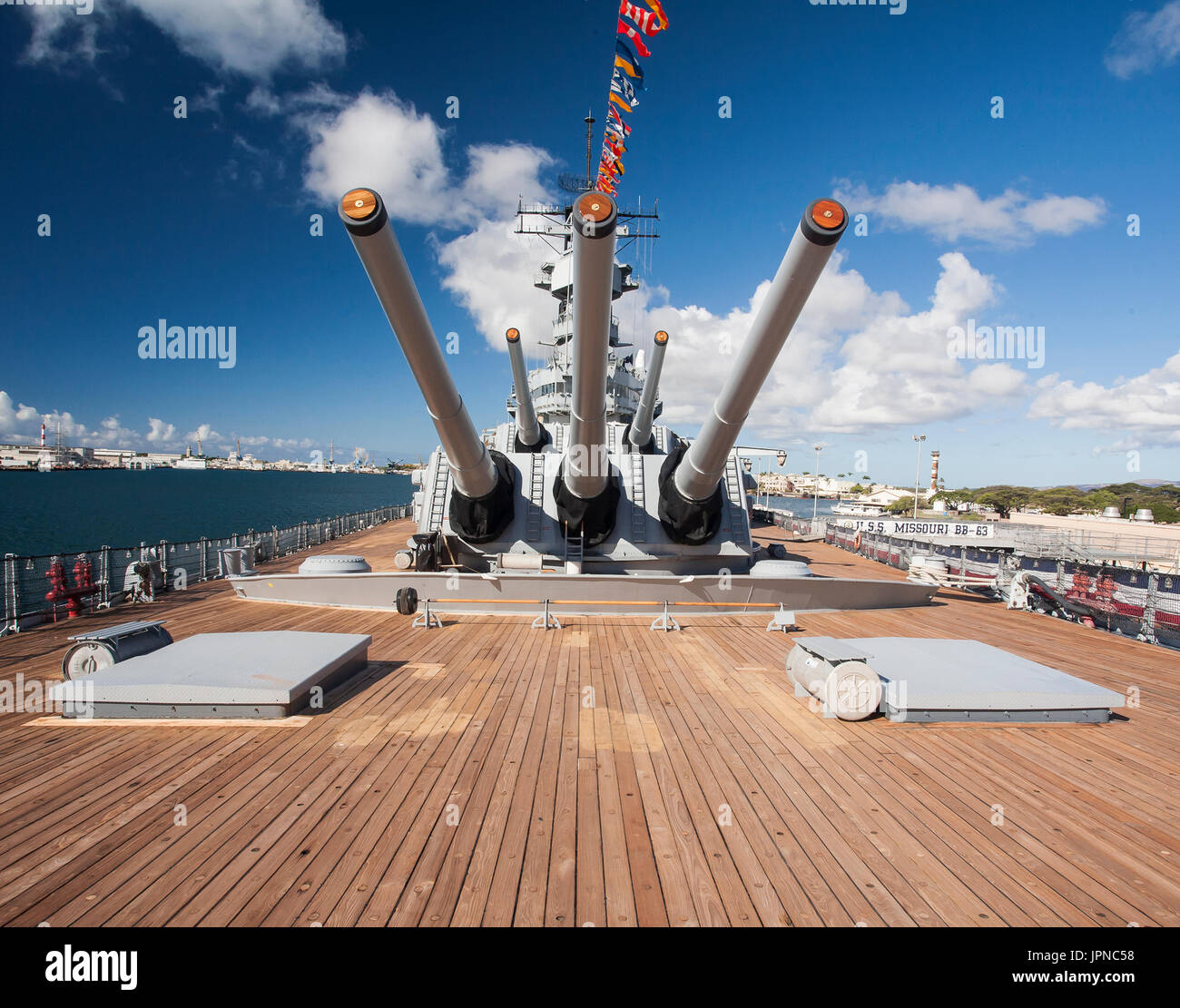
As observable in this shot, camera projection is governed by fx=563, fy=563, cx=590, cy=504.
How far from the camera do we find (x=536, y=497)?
8.54m

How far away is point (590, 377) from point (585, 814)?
3.60 m

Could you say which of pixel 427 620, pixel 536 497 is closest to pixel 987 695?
pixel 427 620

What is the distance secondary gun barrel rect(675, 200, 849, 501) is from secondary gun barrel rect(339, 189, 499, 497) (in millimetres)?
2668

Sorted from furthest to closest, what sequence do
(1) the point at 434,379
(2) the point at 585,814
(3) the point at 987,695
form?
1. (1) the point at 434,379
2. (3) the point at 987,695
3. (2) the point at 585,814

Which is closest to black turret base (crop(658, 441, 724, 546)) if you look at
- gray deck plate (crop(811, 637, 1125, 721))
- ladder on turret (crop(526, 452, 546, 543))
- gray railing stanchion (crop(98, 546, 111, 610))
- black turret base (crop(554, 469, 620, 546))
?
black turret base (crop(554, 469, 620, 546))

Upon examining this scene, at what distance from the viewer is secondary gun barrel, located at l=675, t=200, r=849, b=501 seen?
4.14m

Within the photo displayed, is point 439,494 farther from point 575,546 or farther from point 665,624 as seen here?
point 665,624

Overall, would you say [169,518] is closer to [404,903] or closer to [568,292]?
[568,292]

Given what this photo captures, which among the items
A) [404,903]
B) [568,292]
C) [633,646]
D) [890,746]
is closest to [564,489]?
[633,646]

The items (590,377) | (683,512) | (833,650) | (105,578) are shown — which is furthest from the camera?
(105,578)

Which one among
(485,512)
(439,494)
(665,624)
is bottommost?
(665,624)

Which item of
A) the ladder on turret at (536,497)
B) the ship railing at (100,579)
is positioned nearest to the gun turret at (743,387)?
the ladder on turret at (536,497)

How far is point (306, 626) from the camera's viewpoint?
6992 millimetres

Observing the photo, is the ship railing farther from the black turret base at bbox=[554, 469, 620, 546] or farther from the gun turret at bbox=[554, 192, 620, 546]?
the gun turret at bbox=[554, 192, 620, 546]
